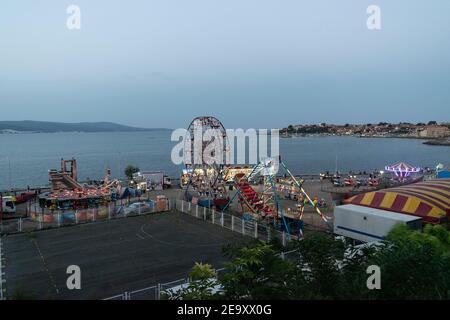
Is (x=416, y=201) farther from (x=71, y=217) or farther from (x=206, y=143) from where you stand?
(x=206, y=143)

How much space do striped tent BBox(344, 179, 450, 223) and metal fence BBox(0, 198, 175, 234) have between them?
14.8 m

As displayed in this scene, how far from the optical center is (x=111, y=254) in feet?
61.4

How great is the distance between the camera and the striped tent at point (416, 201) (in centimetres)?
2059

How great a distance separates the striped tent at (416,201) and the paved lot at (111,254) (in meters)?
8.58

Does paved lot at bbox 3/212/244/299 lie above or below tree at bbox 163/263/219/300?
below

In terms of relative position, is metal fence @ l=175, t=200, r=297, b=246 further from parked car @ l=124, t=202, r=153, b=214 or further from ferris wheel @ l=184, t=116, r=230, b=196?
ferris wheel @ l=184, t=116, r=230, b=196

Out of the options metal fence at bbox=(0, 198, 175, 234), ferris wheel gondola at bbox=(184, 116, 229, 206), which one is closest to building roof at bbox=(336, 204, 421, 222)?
metal fence at bbox=(0, 198, 175, 234)

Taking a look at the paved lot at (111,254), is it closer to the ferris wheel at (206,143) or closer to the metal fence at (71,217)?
the metal fence at (71,217)

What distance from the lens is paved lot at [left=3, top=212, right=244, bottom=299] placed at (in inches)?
580

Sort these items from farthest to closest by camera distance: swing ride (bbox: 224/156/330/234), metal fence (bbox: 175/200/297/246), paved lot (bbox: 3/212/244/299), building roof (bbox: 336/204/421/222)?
swing ride (bbox: 224/156/330/234)
metal fence (bbox: 175/200/297/246)
building roof (bbox: 336/204/421/222)
paved lot (bbox: 3/212/244/299)

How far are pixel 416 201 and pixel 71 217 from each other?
21.7m

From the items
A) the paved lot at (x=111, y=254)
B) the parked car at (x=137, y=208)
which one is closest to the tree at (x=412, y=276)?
the paved lot at (x=111, y=254)

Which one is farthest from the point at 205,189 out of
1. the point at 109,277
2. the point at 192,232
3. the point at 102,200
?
the point at 109,277
